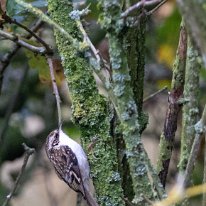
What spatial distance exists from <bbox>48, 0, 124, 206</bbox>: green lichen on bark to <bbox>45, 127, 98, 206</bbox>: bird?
670 millimetres

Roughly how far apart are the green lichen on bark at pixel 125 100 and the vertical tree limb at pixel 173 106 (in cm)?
37

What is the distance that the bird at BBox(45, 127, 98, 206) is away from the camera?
2.83m

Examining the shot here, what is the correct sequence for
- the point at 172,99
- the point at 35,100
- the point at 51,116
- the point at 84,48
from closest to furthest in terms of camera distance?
the point at 84,48
the point at 172,99
the point at 51,116
the point at 35,100

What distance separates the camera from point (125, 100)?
1583 millimetres

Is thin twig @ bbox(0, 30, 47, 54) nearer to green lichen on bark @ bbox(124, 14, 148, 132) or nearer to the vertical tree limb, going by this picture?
green lichen on bark @ bbox(124, 14, 148, 132)

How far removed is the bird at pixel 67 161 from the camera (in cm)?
283

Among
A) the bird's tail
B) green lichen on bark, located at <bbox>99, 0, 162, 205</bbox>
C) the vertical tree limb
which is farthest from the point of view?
the bird's tail

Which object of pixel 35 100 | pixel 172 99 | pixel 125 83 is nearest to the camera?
pixel 125 83

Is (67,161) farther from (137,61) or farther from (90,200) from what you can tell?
(137,61)

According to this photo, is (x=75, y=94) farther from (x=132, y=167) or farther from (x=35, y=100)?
(x=35, y=100)

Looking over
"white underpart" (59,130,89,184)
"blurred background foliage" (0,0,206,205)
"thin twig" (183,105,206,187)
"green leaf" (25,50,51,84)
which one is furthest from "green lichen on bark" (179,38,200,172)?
"blurred background foliage" (0,0,206,205)

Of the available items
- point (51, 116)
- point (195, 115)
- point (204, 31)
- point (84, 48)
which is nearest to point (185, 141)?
point (195, 115)

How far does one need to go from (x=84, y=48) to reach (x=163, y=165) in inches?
20.4

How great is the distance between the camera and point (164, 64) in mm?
4434
